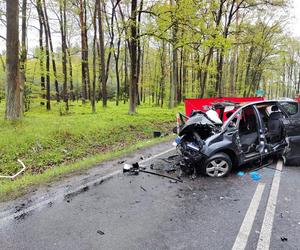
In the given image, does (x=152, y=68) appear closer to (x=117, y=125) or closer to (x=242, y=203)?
(x=117, y=125)

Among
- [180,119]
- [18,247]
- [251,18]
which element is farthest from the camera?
[251,18]

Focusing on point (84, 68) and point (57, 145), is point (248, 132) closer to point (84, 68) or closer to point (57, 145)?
point (57, 145)

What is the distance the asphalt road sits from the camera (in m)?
3.09

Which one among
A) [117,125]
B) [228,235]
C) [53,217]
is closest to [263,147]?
[228,235]

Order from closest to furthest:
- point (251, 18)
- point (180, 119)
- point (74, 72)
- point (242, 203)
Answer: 1. point (242, 203)
2. point (180, 119)
3. point (251, 18)
4. point (74, 72)

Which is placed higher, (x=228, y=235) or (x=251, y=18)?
(x=251, y=18)

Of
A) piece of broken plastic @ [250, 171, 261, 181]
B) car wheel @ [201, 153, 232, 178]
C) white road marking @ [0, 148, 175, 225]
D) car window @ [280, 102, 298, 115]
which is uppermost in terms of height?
car window @ [280, 102, 298, 115]

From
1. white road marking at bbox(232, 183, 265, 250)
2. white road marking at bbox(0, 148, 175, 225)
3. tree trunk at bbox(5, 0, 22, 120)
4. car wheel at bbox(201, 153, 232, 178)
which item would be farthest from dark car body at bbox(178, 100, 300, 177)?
tree trunk at bbox(5, 0, 22, 120)

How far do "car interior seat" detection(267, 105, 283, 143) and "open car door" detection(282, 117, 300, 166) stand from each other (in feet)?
0.60

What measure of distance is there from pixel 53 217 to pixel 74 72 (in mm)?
30251

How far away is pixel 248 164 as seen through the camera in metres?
6.09

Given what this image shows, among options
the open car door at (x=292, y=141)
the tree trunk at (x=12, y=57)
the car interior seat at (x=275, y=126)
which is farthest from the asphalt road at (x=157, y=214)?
the tree trunk at (x=12, y=57)

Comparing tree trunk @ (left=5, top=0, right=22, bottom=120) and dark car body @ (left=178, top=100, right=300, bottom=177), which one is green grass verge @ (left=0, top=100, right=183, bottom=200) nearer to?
tree trunk @ (left=5, top=0, right=22, bottom=120)

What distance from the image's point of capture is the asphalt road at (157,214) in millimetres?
3086
